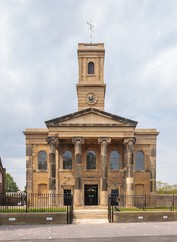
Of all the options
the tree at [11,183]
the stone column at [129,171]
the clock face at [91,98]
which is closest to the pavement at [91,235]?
the stone column at [129,171]

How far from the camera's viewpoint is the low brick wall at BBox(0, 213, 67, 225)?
24703 millimetres

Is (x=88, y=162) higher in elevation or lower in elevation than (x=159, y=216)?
higher

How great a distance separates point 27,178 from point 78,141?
8.49 m

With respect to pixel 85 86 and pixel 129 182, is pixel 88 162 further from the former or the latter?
pixel 85 86

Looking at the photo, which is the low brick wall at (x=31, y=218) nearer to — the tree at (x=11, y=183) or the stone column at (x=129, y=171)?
the stone column at (x=129, y=171)

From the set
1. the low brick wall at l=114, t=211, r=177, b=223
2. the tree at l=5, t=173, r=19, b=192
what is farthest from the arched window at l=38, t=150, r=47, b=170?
the tree at l=5, t=173, r=19, b=192

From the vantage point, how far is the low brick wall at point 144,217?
26.3 meters

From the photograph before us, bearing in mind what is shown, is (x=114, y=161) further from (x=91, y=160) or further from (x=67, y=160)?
(x=67, y=160)

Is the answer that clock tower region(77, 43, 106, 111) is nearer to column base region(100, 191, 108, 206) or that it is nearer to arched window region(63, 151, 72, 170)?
arched window region(63, 151, 72, 170)

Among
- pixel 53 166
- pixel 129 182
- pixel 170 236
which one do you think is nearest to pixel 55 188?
pixel 53 166

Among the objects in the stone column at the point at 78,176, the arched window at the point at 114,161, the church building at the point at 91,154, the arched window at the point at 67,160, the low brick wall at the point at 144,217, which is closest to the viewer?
the low brick wall at the point at 144,217

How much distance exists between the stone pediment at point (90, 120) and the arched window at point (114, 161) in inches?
193

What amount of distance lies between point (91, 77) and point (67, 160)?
1150cm

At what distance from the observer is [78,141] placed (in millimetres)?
39469
